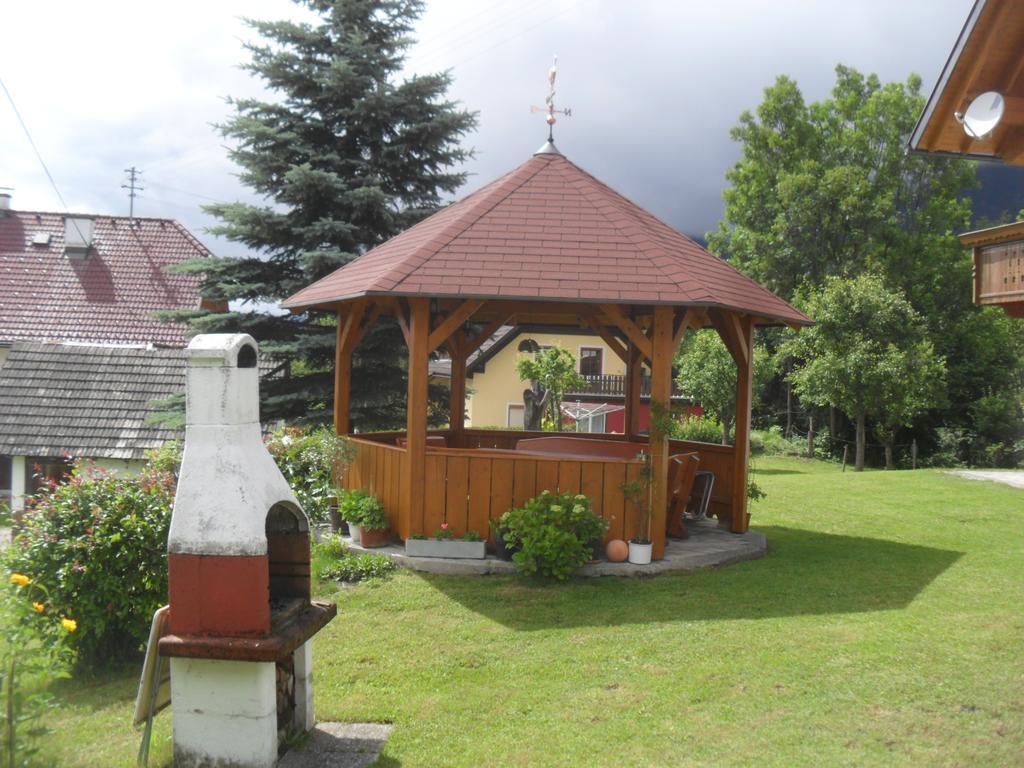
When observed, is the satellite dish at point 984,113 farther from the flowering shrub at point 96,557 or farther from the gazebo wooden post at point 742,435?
the flowering shrub at point 96,557

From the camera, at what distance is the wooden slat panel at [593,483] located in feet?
28.2

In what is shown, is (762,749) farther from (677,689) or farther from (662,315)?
(662,315)

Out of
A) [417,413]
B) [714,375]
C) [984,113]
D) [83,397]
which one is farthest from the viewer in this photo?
[714,375]

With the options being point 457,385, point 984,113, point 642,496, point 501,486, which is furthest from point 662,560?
point 457,385

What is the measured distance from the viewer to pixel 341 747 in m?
4.56

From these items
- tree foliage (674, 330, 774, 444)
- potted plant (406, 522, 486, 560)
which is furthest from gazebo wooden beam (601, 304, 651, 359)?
tree foliage (674, 330, 774, 444)

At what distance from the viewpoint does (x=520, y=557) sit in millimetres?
8039

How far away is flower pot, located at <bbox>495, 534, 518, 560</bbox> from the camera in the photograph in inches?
333

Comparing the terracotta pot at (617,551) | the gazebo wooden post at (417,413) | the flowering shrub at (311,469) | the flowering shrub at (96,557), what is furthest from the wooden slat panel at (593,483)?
the flowering shrub at (96,557)

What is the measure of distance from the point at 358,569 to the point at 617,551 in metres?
2.52

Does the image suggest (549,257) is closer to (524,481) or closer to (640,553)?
(524,481)

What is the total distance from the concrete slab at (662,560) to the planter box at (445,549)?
0.05m

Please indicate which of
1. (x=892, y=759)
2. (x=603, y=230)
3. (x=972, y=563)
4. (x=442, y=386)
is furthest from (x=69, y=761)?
(x=442, y=386)

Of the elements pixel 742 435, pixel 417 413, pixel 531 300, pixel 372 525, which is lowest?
pixel 372 525
